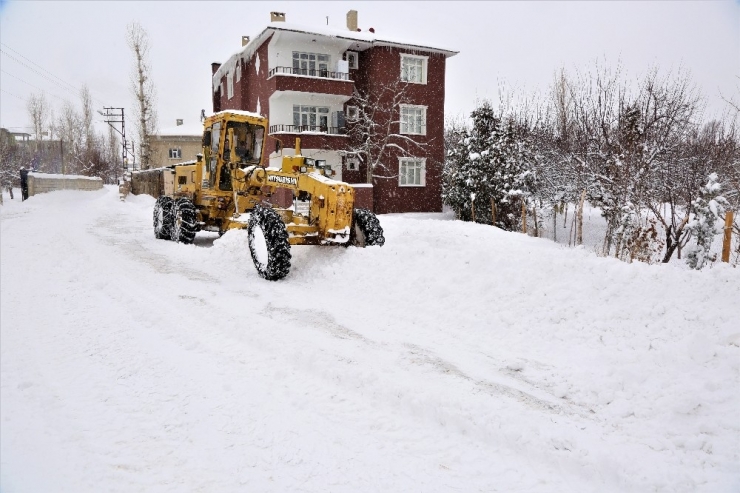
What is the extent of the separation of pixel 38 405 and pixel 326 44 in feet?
84.5

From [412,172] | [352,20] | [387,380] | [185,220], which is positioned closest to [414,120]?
[412,172]

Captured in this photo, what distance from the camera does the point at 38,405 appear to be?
3.45m

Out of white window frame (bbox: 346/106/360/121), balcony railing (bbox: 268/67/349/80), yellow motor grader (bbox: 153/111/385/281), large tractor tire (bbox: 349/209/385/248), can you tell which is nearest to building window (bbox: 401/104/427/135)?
white window frame (bbox: 346/106/360/121)

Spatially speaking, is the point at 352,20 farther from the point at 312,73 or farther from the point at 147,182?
the point at 147,182

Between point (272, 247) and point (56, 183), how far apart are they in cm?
3266

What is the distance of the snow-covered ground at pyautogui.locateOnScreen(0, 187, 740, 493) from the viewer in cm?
288

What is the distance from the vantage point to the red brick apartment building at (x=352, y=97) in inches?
976

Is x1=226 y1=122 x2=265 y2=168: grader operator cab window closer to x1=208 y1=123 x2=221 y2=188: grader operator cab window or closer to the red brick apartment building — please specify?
x1=208 y1=123 x2=221 y2=188: grader operator cab window

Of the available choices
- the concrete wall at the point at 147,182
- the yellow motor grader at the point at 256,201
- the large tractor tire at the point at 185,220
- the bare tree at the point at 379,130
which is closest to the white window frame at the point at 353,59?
the bare tree at the point at 379,130

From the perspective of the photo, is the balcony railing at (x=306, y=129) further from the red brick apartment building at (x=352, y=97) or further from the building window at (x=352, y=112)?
the building window at (x=352, y=112)

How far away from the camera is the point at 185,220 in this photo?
11070mm

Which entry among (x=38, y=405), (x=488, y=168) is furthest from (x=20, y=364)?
(x=488, y=168)

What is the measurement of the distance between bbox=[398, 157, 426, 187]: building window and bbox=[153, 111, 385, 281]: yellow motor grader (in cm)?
1602

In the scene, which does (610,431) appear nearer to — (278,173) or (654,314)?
(654,314)
